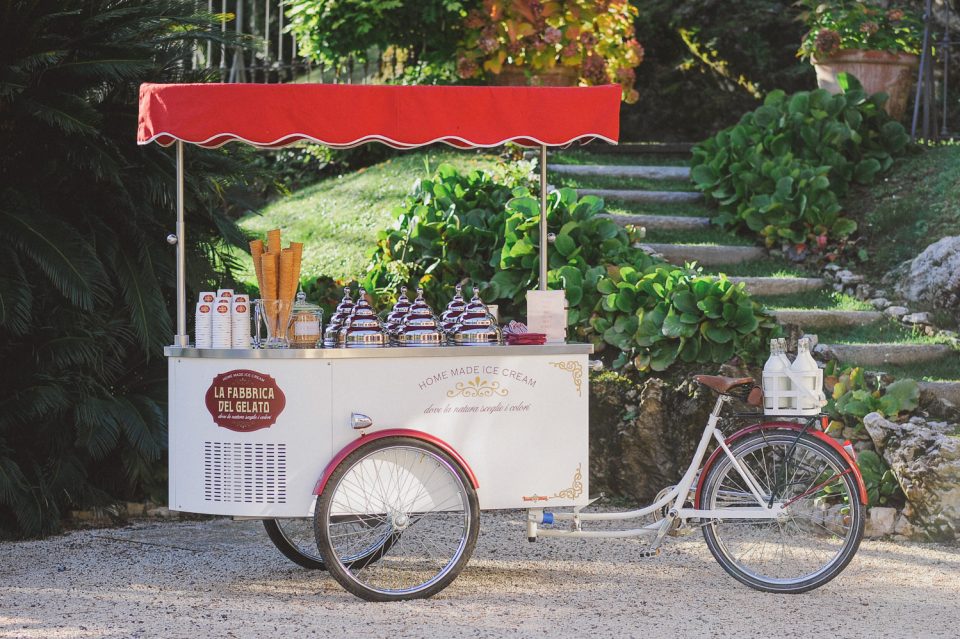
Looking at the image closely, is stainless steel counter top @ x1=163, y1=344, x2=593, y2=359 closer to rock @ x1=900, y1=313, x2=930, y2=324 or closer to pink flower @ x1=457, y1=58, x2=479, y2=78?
rock @ x1=900, y1=313, x2=930, y2=324

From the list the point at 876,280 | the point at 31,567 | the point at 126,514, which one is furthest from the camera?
the point at 876,280

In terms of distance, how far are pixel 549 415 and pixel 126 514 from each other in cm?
279

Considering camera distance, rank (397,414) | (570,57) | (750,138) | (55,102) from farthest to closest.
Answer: (570,57)
(750,138)
(55,102)
(397,414)

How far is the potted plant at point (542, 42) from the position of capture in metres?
10.3

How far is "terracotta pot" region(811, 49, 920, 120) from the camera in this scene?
33.3ft

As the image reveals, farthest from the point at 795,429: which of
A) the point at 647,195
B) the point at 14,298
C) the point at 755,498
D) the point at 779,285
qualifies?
the point at 647,195

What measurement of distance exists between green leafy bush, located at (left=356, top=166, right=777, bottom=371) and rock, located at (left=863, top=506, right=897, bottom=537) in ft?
4.25

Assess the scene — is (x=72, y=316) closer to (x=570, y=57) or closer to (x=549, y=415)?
(x=549, y=415)

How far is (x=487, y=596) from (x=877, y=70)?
6884 mm

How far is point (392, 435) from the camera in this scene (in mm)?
4867

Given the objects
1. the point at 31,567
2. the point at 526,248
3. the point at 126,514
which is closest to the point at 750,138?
the point at 526,248

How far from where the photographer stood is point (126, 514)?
6.71m

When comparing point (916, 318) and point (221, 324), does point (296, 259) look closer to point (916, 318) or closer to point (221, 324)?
point (221, 324)

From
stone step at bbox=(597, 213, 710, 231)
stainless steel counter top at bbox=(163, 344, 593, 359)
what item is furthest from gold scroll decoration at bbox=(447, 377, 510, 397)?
stone step at bbox=(597, 213, 710, 231)
